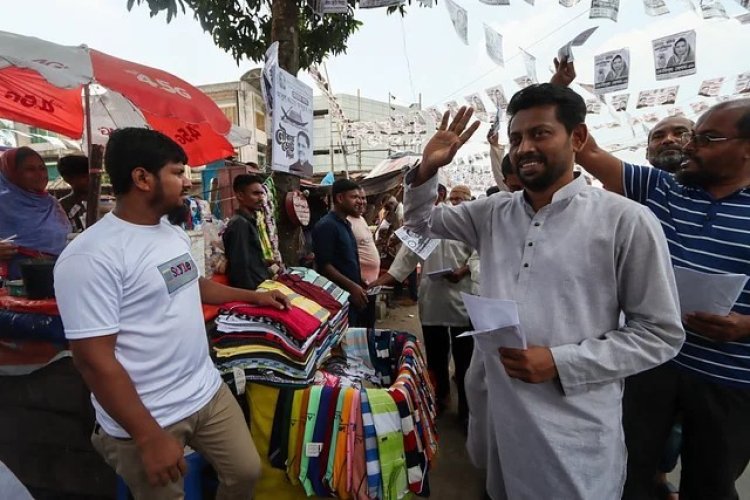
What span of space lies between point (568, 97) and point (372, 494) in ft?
5.91

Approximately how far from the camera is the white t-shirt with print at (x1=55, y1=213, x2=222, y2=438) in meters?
1.26

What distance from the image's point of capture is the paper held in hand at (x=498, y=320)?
1117mm

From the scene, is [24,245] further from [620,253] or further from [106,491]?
[620,253]

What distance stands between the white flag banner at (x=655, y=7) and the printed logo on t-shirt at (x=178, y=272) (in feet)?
13.4

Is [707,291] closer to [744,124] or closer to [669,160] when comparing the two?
[744,124]

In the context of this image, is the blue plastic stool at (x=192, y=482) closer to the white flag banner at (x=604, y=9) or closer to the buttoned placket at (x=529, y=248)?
the buttoned placket at (x=529, y=248)

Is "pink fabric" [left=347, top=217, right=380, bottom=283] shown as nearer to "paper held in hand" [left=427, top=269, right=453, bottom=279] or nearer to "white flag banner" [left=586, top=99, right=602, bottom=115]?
"paper held in hand" [left=427, top=269, right=453, bottom=279]

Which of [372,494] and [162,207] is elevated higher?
[162,207]

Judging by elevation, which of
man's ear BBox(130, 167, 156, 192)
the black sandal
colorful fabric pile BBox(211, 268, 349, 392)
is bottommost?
the black sandal

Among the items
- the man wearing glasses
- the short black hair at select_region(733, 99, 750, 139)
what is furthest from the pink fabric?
the short black hair at select_region(733, 99, 750, 139)

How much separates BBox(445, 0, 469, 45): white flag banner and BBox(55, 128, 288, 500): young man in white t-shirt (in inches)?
110

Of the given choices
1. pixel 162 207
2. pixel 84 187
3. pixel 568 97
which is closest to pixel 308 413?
pixel 162 207

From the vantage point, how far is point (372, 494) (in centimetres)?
176

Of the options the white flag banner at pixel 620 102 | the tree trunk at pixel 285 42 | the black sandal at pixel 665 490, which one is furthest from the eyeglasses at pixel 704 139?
the white flag banner at pixel 620 102
